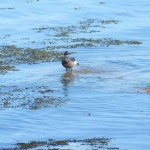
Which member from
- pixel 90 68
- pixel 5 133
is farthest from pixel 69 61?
pixel 5 133

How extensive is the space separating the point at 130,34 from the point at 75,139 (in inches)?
688

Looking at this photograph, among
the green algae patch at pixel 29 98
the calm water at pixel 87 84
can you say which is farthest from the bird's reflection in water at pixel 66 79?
the green algae patch at pixel 29 98

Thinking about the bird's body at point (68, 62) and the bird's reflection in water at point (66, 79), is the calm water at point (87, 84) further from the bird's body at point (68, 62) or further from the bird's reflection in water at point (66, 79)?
the bird's body at point (68, 62)

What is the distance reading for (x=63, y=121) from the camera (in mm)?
20141

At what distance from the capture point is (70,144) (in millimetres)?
17531

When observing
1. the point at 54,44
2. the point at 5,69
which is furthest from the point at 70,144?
the point at 54,44

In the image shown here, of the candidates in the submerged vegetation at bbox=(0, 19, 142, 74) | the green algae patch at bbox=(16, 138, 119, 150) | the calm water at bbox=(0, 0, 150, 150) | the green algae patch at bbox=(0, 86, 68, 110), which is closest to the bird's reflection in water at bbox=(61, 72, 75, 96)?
the calm water at bbox=(0, 0, 150, 150)

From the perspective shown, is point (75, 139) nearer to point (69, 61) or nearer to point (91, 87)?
point (91, 87)

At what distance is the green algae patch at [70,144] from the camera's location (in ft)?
56.4

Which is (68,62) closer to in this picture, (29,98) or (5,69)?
(5,69)

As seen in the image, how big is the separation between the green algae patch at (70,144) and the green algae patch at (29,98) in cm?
389

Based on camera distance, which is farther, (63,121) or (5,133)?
(63,121)

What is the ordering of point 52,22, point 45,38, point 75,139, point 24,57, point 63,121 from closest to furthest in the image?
1. point 75,139
2. point 63,121
3. point 24,57
4. point 45,38
5. point 52,22

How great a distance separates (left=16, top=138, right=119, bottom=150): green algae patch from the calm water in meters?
0.38
